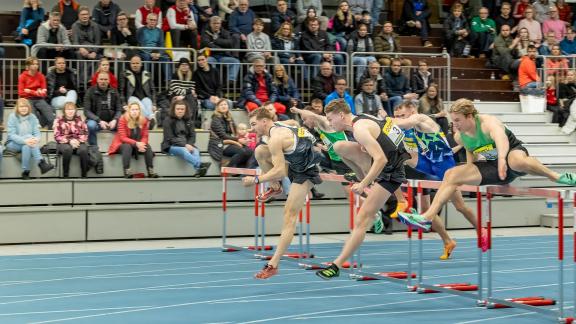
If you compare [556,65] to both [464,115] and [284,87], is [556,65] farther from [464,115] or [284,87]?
[464,115]

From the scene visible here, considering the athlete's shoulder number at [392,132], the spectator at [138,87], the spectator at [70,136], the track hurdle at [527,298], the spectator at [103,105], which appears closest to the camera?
the track hurdle at [527,298]

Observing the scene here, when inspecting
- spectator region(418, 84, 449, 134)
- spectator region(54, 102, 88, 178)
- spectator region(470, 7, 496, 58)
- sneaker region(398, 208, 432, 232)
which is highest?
spectator region(470, 7, 496, 58)

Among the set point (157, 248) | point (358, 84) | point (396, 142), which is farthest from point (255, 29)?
point (396, 142)

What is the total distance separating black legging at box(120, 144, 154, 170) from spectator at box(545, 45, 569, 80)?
9359 millimetres

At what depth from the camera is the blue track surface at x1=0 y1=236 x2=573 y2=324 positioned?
394 inches

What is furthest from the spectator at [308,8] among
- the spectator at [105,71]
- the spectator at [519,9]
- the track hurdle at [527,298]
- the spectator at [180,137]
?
the track hurdle at [527,298]

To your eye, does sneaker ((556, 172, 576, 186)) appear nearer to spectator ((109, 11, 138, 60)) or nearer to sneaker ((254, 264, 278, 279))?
sneaker ((254, 264, 278, 279))

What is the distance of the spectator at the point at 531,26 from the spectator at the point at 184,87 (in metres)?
8.40

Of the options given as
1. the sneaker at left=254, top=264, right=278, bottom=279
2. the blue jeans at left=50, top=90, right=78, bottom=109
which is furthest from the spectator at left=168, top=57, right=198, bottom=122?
the sneaker at left=254, top=264, right=278, bottom=279

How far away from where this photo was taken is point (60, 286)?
1185cm

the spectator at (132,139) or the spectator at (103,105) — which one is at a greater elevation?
the spectator at (103,105)

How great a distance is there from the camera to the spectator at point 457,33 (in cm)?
2295

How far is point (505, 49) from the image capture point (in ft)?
73.7

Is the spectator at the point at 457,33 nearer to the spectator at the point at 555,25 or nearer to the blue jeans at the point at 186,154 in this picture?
the spectator at the point at 555,25
